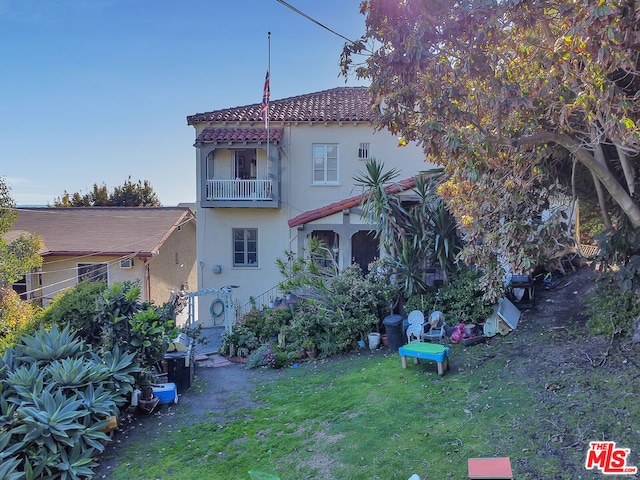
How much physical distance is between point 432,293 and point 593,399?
5379 mm

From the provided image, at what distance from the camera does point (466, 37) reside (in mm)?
5395

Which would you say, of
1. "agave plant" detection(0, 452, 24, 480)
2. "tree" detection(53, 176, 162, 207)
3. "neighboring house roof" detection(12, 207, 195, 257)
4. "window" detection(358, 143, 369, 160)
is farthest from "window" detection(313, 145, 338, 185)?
"tree" detection(53, 176, 162, 207)

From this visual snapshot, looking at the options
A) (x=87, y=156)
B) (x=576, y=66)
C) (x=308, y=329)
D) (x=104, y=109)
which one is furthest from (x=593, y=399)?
(x=87, y=156)

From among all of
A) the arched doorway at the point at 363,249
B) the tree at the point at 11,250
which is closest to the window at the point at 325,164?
the arched doorway at the point at 363,249

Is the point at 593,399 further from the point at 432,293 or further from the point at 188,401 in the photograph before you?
the point at 188,401

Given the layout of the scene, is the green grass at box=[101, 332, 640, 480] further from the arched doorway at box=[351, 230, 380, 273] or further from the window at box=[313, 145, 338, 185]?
the window at box=[313, 145, 338, 185]

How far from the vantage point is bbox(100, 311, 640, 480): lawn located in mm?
4660

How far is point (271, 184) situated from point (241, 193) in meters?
1.34

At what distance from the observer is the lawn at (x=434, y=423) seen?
466 centimetres

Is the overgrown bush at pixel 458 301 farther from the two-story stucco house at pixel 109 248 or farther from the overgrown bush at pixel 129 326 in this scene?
the two-story stucco house at pixel 109 248

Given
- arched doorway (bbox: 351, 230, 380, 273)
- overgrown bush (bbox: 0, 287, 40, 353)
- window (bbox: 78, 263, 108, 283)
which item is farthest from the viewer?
window (bbox: 78, 263, 108, 283)

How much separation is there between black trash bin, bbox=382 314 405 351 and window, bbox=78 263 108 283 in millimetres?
14060

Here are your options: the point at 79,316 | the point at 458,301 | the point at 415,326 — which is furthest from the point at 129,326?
the point at 458,301

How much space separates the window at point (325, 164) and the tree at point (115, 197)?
2220 cm
